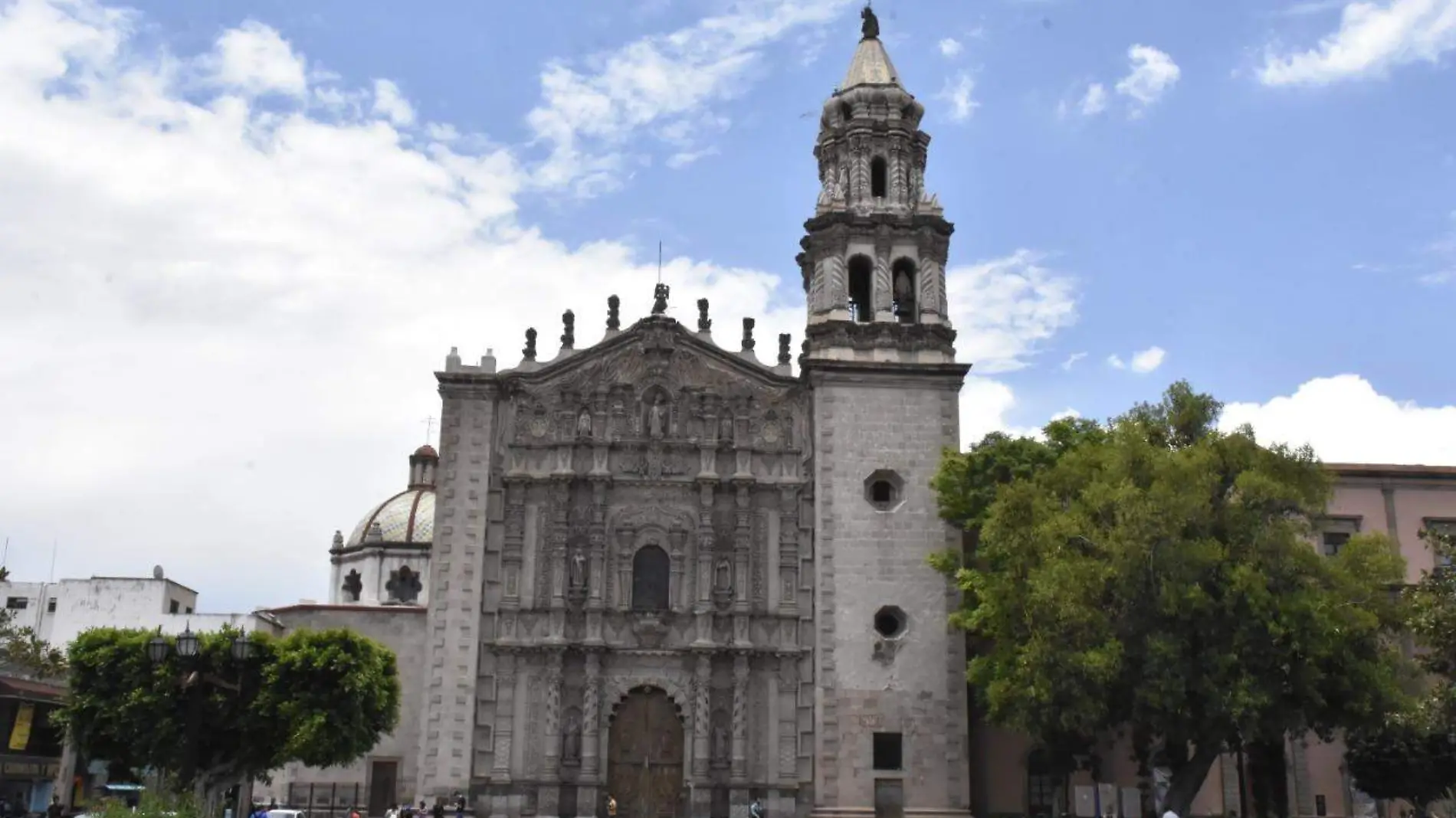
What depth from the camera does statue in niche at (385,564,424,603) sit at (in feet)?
158

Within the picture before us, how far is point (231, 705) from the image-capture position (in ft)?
95.1

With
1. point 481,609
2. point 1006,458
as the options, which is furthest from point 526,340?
point 1006,458

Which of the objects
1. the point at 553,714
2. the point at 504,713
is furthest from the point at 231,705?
the point at 553,714

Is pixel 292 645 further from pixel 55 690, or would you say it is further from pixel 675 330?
pixel 55 690

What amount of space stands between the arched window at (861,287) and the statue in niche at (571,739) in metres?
12.7

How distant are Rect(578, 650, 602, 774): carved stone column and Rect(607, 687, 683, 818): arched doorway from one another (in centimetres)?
54

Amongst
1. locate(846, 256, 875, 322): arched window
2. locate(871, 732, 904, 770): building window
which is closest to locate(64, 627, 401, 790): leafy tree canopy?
locate(871, 732, 904, 770): building window

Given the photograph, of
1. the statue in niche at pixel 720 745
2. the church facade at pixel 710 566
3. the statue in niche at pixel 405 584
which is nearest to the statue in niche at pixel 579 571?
the church facade at pixel 710 566

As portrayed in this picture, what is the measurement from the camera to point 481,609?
1319 inches

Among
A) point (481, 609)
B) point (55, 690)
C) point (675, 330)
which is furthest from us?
point (55, 690)

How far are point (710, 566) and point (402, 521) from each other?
761 inches

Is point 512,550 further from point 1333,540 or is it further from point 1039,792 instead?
point 1333,540

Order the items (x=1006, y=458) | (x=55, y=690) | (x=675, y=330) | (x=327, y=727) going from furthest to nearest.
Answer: (x=55, y=690)
(x=675, y=330)
(x=1006, y=458)
(x=327, y=727)

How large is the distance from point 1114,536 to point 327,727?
54.8 ft
